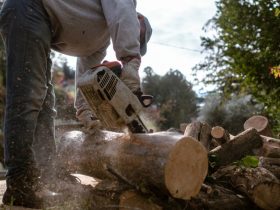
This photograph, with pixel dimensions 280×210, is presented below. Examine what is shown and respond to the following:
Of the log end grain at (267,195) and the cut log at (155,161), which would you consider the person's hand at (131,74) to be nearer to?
the cut log at (155,161)

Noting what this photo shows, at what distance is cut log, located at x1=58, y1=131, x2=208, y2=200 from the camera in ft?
8.57

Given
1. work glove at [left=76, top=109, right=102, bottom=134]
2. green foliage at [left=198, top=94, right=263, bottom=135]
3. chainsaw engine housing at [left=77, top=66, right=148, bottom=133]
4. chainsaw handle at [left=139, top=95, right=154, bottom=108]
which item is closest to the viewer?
chainsaw engine housing at [left=77, top=66, right=148, bottom=133]

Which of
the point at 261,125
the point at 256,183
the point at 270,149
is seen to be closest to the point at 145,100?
the point at 256,183

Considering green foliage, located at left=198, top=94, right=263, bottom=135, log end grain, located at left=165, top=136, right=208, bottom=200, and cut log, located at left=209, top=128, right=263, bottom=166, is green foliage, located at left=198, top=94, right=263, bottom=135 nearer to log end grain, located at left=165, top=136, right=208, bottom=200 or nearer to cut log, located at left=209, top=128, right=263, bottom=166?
cut log, located at left=209, top=128, right=263, bottom=166

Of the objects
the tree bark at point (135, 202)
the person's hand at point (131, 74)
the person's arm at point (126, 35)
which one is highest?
the person's arm at point (126, 35)

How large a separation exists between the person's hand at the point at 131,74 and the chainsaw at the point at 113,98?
4cm

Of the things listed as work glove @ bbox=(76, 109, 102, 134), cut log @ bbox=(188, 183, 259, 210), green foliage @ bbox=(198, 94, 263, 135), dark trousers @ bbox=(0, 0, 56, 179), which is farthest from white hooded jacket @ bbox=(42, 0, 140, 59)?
green foliage @ bbox=(198, 94, 263, 135)

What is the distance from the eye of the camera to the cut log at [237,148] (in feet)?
13.1

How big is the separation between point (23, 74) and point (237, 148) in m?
2.28

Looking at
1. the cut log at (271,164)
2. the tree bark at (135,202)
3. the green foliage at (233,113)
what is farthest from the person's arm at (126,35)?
the green foliage at (233,113)

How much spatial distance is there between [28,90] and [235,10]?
8.82 metres

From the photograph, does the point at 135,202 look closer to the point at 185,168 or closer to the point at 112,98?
the point at 185,168

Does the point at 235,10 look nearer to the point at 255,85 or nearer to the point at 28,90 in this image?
the point at 255,85

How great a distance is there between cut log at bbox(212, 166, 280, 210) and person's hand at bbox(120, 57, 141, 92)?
4.08 feet
